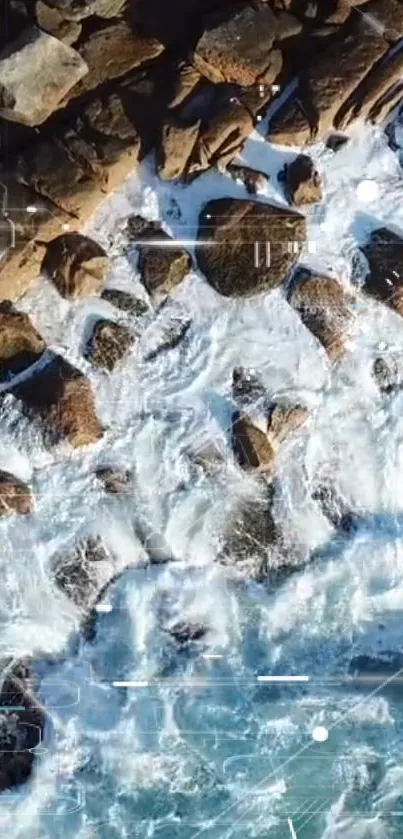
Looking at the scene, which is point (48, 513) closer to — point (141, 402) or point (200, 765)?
point (141, 402)

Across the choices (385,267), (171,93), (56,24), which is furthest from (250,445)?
(56,24)

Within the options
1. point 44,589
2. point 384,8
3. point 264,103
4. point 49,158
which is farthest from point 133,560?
point 384,8

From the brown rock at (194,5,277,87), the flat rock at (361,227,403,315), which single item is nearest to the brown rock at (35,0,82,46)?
the brown rock at (194,5,277,87)

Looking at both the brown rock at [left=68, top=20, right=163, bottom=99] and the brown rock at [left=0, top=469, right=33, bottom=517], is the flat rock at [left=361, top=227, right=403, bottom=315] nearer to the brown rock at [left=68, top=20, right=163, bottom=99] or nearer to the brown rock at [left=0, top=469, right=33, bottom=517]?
the brown rock at [left=68, top=20, right=163, bottom=99]

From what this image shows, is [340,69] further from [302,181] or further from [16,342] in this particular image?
[16,342]

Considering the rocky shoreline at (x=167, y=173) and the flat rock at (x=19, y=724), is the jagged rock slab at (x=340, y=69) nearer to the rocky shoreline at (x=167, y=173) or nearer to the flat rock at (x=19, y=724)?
the rocky shoreline at (x=167, y=173)
